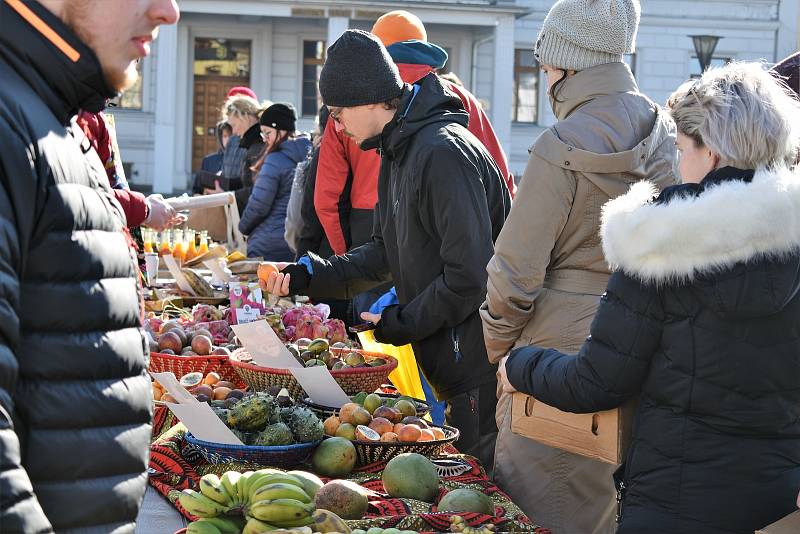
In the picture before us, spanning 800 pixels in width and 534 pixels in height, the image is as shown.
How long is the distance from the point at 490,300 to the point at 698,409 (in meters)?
0.83

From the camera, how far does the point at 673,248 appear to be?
6.75ft

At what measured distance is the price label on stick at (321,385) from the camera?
2.83 m

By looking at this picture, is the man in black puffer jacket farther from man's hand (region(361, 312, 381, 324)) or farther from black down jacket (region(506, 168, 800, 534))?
man's hand (region(361, 312, 381, 324))

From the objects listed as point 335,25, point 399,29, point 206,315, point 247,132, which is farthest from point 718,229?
point 335,25

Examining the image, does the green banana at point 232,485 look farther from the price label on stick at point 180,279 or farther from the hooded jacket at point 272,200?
the hooded jacket at point 272,200

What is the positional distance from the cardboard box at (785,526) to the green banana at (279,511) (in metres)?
0.83

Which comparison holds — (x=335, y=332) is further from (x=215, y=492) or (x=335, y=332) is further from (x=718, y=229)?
(x=718, y=229)

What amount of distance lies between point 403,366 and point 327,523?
1617 mm

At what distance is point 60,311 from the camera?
4.37 ft

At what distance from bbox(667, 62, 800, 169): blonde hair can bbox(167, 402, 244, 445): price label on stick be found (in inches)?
47.4

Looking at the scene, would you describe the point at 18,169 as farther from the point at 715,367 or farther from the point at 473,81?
the point at 473,81

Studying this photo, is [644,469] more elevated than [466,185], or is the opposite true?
[466,185]

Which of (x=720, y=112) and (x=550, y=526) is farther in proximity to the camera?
(x=550, y=526)

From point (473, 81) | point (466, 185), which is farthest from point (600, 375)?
point (473, 81)
